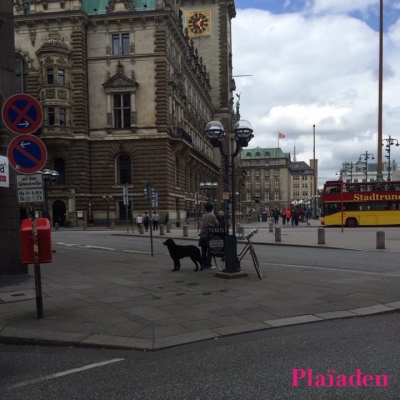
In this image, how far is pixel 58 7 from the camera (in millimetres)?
46938

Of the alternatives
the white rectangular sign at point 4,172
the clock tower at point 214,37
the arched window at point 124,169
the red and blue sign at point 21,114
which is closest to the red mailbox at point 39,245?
the red and blue sign at point 21,114

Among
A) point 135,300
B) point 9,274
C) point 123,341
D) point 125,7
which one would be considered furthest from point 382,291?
point 125,7

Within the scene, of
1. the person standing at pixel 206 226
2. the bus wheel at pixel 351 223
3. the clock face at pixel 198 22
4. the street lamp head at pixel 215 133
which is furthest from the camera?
the clock face at pixel 198 22

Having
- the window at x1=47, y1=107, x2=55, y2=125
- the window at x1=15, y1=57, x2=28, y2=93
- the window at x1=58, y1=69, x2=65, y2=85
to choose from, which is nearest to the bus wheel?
the window at x1=47, y1=107, x2=55, y2=125

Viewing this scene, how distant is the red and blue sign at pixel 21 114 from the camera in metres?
7.11

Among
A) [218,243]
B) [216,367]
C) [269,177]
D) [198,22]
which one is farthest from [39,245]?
[269,177]

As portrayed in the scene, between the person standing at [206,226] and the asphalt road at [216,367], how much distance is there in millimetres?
5885

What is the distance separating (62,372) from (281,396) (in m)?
2.35

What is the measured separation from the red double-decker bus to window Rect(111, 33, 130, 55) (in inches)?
990

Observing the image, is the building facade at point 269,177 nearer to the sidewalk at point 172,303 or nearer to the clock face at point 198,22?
the clock face at point 198,22

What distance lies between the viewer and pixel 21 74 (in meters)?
45.9

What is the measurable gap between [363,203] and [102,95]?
2830 centimetres

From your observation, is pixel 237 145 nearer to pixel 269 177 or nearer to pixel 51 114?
pixel 51 114

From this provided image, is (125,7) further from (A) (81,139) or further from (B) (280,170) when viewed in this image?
(B) (280,170)
